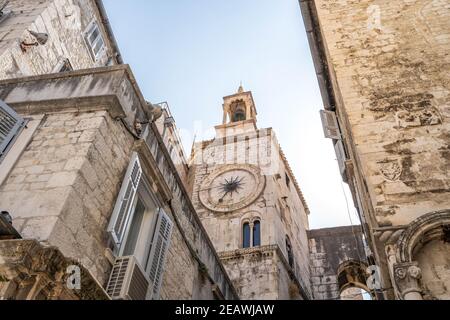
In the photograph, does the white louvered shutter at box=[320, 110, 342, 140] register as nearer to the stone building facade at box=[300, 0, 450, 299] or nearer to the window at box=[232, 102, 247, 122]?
the stone building facade at box=[300, 0, 450, 299]

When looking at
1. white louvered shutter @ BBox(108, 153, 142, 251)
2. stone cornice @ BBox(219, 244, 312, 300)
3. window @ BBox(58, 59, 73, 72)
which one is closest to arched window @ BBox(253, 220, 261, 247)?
stone cornice @ BBox(219, 244, 312, 300)

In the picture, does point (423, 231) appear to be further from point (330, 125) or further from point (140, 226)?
point (330, 125)

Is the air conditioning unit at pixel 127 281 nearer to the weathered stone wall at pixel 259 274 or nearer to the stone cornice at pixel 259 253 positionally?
the weathered stone wall at pixel 259 274

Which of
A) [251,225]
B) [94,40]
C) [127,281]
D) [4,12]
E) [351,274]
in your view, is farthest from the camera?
[351,274]

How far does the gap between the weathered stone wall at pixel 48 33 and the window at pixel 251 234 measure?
34.0 ft

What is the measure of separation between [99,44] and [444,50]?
35.6 ft

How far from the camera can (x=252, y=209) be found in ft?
70.3

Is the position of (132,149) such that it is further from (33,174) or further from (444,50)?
(444,50)

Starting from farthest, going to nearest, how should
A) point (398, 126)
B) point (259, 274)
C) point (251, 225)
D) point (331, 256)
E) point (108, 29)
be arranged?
point (331, 256)
point (251, 225)
point (259, 274)
point (108, 29)
point (398, 126)

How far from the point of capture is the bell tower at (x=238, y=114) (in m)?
27.1

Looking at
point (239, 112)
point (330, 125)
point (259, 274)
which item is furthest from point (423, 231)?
point (239, 112)

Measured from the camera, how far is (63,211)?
204 inches

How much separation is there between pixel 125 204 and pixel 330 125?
5.59m

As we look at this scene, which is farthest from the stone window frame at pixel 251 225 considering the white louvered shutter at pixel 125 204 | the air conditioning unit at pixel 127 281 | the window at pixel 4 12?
the air conditioning unit at pixel 127 281
